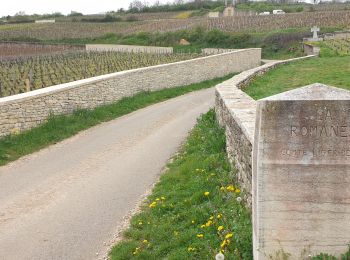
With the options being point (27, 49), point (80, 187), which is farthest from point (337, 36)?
point (80, 187)

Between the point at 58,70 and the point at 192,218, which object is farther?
the point at 58,70

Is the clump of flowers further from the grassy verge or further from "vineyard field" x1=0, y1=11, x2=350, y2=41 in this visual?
"vineyard field" x1=0, y1=11, x2=350, y2=41

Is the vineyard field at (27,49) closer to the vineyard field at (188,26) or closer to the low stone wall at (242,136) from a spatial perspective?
the vineyard field at (188,26)

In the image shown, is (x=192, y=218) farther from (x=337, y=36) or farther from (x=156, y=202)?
(x=337, y=36)

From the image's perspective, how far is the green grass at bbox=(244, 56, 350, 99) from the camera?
15414 mm

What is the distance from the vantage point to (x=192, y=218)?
250 inches

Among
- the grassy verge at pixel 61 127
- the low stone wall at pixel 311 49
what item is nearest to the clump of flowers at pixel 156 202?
the grassy verge at pixel 61 127

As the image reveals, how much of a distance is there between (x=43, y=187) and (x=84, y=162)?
5.54ft

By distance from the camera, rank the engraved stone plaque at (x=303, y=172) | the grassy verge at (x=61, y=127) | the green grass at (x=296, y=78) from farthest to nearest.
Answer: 1. the green grass at (x=296, y=78)
2. the grassy verge at (x=61, y=127)
3. the engraved stone plaque at (x=303, y=172)

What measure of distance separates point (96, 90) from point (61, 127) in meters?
2.80

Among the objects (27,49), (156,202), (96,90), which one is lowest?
(27,49)

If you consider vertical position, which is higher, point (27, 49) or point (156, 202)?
point (156, 202)

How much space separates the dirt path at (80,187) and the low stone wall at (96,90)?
3.27ft

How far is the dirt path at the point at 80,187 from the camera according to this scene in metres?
6.63
